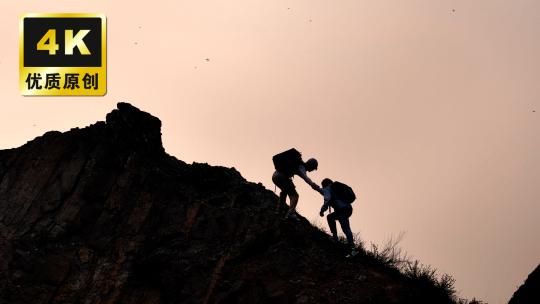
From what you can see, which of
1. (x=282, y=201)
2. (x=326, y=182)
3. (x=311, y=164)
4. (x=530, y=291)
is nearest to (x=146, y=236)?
(x=282, y=201)

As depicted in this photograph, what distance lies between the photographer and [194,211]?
2039cm

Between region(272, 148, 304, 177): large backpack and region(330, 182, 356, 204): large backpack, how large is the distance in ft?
3.69

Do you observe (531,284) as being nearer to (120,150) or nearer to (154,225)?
(154,225)

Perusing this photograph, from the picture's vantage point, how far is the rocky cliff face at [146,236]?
55.9ft

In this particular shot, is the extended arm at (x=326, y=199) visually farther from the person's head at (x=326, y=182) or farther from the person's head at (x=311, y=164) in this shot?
the person's head at (x=311, y=164)

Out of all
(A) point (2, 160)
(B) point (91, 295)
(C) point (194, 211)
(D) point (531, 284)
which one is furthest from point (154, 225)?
(D) point (531, 284)

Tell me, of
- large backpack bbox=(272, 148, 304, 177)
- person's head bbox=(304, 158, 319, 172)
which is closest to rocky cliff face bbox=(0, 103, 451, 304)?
large backpack bbox=(272, 148, 304, 177)

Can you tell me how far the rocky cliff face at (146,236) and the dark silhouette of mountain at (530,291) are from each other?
2.01 metres

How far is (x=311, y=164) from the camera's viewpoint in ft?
57.6

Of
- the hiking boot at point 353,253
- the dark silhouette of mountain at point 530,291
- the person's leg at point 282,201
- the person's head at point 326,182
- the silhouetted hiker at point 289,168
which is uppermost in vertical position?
the silhouetted hiker at point 289,168

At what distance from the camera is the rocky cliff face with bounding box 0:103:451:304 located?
17031 millimetres

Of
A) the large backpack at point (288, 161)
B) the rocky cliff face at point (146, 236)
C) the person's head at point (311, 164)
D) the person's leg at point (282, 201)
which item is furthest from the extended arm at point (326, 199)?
the person's leg at point (282, 201)

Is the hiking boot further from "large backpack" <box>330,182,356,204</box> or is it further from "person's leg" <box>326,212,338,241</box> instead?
"large backpack" <box>330,182,356,204</box>

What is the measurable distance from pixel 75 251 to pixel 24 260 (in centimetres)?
142
